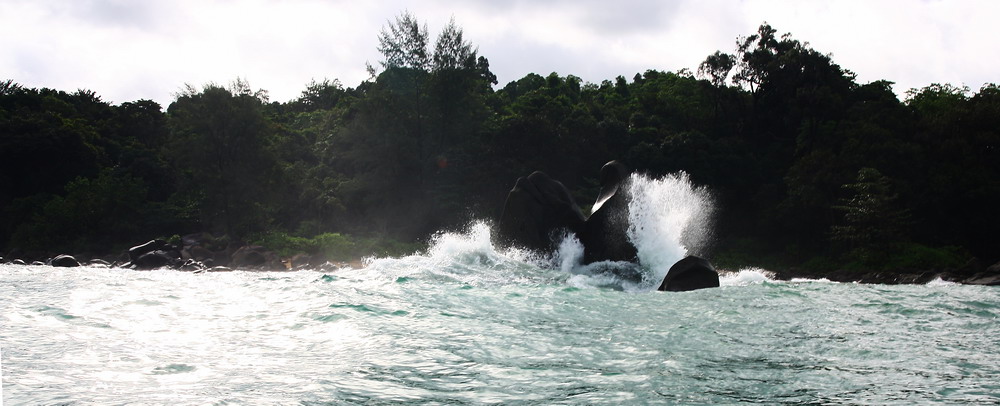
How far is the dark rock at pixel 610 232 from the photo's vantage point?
2069 cm

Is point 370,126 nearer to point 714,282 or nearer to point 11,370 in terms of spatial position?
point 714,282

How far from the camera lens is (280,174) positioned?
133 ft

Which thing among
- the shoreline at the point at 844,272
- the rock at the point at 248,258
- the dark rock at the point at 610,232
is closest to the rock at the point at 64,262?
the shoreline at the point at 844,272

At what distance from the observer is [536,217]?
71.8ft

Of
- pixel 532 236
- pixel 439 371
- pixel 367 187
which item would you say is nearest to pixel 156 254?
pixel 367 187

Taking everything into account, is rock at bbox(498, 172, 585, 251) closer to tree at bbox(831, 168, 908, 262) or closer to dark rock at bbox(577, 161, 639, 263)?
dark rock at bbox(577, 161, 639, 263)

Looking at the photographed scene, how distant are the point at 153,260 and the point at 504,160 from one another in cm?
2193

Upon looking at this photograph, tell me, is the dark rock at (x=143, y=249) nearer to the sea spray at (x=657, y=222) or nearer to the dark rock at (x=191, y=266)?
the dark rock at (x=191, y=266)

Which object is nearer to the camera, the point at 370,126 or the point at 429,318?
the point at 429,318

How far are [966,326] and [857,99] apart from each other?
38.5 meters

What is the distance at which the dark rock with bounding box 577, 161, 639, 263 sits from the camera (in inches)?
814

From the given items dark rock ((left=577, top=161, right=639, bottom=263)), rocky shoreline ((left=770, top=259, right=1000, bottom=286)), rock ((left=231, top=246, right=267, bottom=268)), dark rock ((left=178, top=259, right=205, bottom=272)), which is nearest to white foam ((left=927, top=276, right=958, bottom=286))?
rocky shoreline ((left=770, top=259, right=1000, bottom=286))

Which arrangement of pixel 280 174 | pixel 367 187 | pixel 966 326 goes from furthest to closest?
pixel 367 187 → pixel 280 174 → pixel 966 326

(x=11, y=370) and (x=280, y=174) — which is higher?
(x=280, y=174)
